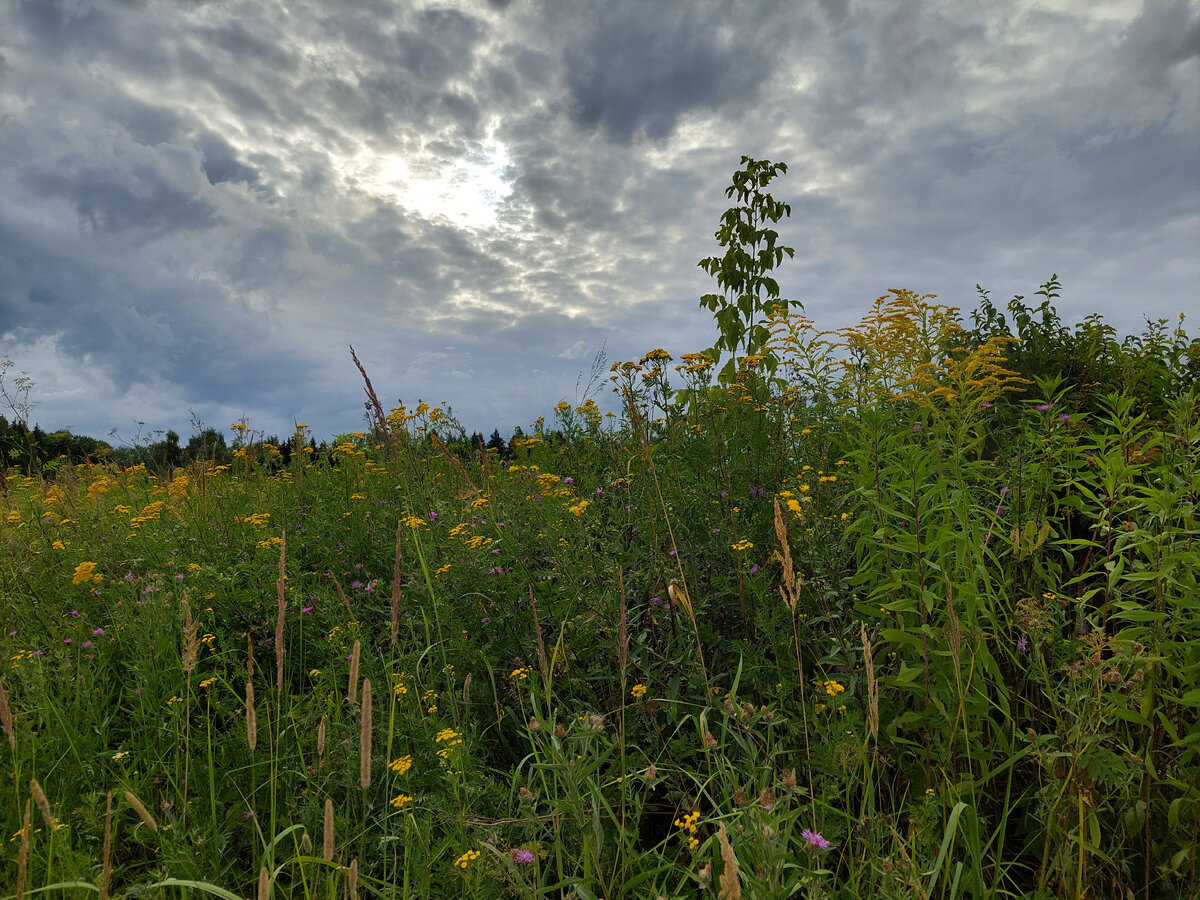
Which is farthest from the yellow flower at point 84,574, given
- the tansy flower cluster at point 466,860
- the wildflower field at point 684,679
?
the tansy flower cluster at point 466,860

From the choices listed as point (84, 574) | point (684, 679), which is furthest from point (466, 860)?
point (84, 574)

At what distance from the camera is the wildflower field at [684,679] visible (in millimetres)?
1762

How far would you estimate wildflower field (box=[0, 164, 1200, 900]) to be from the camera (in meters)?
1.76

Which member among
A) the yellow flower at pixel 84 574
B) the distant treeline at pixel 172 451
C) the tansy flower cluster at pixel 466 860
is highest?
the distant treeline at pixel 172 451

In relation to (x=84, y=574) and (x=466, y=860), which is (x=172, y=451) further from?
(x=466, y=860)

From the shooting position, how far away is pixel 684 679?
267 centimetres

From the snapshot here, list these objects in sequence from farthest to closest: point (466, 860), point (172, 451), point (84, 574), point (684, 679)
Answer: point (172, 451)
point (84, 574)
point (684, 679)
point (466, 860)

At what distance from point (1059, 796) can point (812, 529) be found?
1151mm

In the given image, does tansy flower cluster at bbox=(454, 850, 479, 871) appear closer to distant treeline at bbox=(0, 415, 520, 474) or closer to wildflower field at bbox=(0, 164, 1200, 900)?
wildflower field at bbox=(0, 164, 1200, 900)

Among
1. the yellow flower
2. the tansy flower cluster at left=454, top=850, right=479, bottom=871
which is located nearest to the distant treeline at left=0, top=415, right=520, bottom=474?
the yellow flower

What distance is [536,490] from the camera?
187 inches

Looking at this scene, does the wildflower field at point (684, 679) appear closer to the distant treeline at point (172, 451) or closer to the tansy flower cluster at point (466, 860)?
the tansy flower cluster at point (466, 860)

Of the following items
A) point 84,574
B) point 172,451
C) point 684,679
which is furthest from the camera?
point 172,451

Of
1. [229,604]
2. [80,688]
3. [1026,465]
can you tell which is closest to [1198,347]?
[1026,465]
